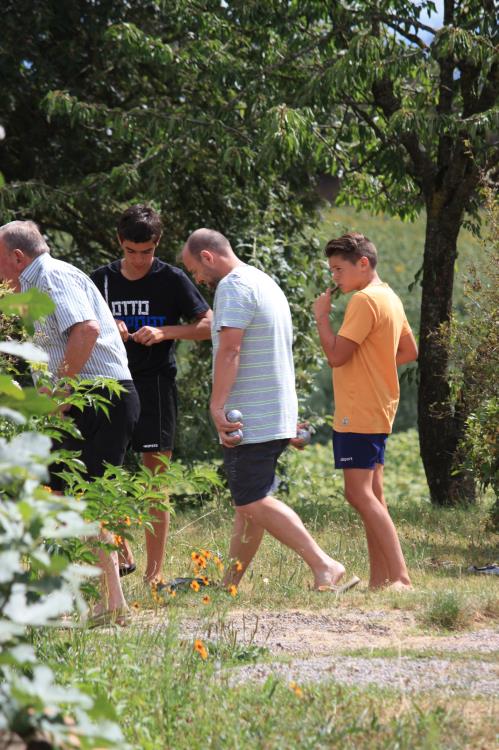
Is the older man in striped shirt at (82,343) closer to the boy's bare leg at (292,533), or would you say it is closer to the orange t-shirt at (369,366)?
the boy's bare leg at (292,533)

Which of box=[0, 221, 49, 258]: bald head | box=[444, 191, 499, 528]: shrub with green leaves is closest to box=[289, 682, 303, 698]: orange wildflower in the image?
box=[0, 221, 49, 258]: bald head

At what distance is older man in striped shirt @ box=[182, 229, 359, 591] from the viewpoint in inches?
217

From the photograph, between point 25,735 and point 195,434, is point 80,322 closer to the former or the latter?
point 25,735

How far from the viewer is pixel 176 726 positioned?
3.58 metres

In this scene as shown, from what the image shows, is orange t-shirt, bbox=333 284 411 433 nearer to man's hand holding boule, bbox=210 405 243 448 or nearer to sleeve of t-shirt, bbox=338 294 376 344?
sleeve of t-shirt, bbox=338 294 376 344

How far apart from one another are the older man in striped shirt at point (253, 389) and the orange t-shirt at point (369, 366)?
0.34 meters

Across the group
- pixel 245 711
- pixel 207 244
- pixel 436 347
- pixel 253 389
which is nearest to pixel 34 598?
pixel 245 711

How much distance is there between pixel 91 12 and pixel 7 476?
901cm

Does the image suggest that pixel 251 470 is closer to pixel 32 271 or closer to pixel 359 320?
pixel 359 320

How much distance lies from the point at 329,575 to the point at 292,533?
0.27 meters

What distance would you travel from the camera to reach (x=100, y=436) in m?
5.42

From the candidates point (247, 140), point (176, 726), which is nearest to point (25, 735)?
point (176, 726)

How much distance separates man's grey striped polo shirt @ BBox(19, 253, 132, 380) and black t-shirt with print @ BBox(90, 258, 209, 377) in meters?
0.83

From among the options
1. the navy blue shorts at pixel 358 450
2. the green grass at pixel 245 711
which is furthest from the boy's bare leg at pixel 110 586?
the navy blue shorts at pixel 358 450
